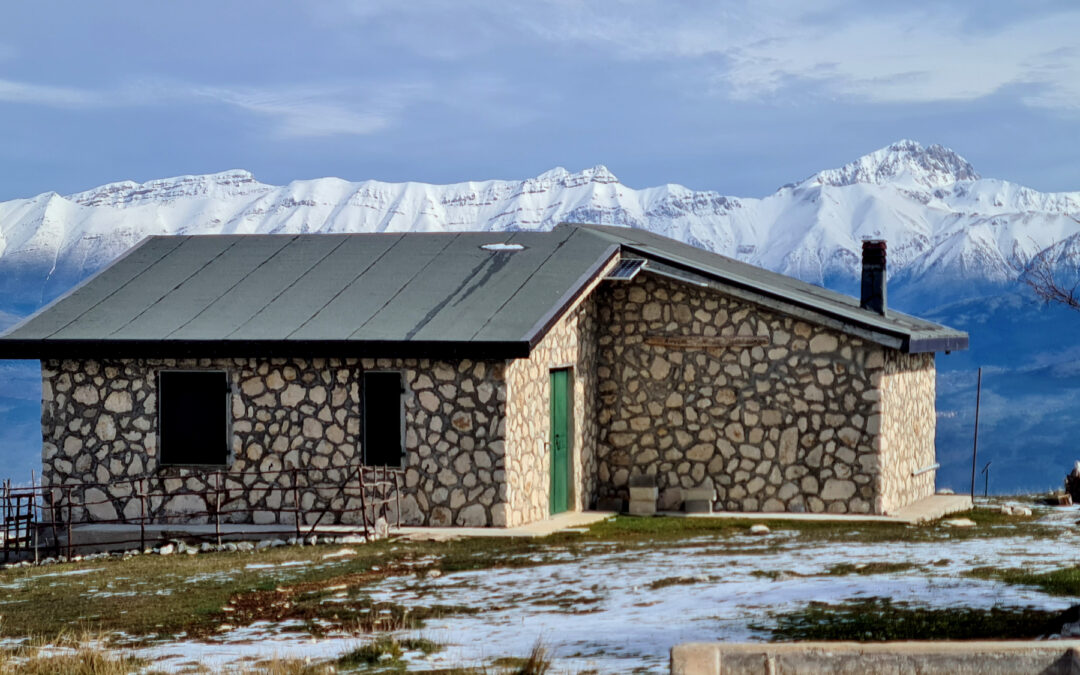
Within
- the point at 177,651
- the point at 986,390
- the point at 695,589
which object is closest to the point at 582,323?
the point at 695,589

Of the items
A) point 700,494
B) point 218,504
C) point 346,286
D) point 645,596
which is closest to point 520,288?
point 346,286

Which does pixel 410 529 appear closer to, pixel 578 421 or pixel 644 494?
pixel 578 421

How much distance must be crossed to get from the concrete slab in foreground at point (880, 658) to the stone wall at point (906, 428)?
1214 centimetres

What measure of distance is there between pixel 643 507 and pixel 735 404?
1.94 metres

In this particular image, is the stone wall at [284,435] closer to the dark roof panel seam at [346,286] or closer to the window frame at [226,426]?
the window frame at [226,426]

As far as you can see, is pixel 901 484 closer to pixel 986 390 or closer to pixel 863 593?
pixel 863 593

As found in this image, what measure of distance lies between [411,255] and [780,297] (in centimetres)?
556

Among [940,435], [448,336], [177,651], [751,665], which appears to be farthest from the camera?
[940,435]

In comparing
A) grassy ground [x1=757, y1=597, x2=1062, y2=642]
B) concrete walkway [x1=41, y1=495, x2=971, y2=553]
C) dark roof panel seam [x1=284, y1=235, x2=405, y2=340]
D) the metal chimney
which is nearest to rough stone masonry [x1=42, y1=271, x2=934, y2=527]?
concrete walkway [x1=41, y1=495, x2=971, y2=553]

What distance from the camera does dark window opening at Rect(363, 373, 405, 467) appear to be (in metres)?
18.1

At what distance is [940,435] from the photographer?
154m

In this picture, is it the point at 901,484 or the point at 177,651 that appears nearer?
the point at 177,651

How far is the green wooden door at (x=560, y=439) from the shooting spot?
1902 centimetres

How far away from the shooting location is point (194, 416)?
61.8ft
